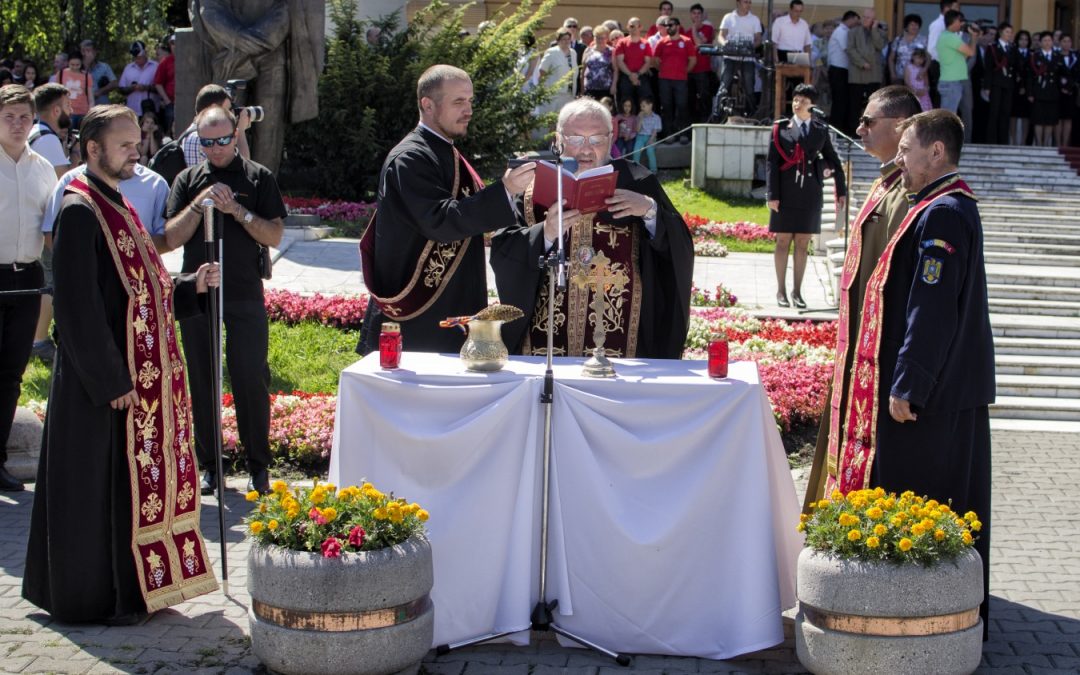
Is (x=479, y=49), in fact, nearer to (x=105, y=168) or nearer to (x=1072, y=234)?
(x=1072, y=234)

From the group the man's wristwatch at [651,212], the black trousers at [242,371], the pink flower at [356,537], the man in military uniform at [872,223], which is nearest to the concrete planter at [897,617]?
the man in military uniform at [872,223]

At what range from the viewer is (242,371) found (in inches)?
291

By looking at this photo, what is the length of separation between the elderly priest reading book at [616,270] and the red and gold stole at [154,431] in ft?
4.82

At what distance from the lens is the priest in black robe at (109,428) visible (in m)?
5.50

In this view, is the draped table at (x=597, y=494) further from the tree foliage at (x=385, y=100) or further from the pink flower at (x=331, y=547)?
the tree foliage at (x=385, y=100)

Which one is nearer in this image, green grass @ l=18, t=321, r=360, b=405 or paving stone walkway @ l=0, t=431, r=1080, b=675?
paving stone walkway @ l=0, t=431, r=1080, b=675

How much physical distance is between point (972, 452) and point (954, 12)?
15488mm

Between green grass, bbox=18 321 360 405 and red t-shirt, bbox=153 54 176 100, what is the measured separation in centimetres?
924

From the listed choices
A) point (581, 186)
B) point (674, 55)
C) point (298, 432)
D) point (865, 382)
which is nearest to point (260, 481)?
point (298, 432)

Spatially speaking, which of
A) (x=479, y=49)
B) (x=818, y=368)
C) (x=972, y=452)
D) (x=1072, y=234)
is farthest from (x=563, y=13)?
(x=972, y=452)

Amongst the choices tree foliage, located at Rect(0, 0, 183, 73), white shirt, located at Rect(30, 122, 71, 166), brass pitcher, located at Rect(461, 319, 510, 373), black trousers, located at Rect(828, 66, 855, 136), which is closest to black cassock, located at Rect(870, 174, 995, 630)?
brass pitcher, located at Rect(461, 319, 510, 373)

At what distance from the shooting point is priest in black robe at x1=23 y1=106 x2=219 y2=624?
18.1 ft

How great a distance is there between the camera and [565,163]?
568 centimetres

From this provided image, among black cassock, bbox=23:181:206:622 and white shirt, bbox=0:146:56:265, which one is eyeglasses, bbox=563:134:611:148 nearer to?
black cassock, bbox=23:181:206:622
